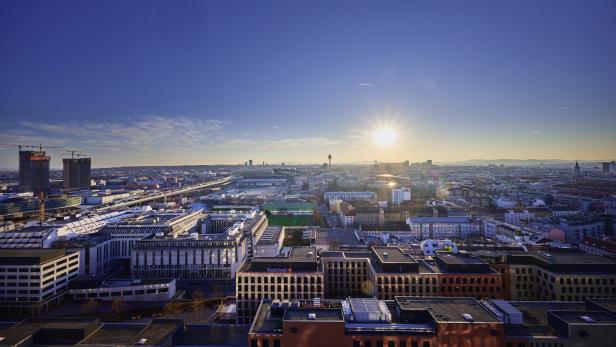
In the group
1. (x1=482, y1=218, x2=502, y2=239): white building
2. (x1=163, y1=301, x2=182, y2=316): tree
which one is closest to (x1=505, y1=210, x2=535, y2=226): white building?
(x1=482, y1=218, x2=502, y2=239): white building

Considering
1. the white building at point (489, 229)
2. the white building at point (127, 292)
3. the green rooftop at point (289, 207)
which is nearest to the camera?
the white building at point (127, 292)

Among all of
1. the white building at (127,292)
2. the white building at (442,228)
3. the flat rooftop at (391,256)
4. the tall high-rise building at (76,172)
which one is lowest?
the white building at (127,292)

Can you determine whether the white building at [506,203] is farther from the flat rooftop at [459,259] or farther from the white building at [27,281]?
the white building at [27,281]

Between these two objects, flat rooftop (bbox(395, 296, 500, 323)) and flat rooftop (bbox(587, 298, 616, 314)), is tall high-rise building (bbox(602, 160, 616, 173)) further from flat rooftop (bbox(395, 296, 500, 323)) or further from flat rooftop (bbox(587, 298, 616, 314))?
flat rooftop (bbox(395, 296, 500, 323))

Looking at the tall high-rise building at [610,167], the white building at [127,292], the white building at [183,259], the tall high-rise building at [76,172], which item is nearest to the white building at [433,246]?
the white building at [183,259]

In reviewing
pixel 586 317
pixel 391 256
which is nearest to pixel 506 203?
pixel 391 256

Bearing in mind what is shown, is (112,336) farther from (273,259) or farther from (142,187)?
(142,187)

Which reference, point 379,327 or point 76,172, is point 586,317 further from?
point 76,172

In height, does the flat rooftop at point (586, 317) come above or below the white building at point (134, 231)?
above
